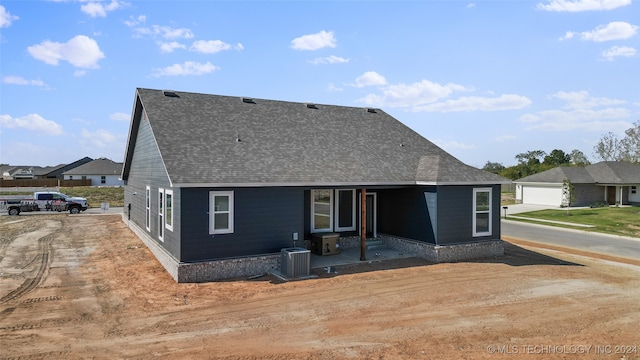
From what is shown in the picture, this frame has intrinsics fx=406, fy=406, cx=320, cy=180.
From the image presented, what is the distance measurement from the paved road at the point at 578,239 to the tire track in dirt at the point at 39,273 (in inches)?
933

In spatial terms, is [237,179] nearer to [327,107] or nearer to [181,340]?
[181,340]

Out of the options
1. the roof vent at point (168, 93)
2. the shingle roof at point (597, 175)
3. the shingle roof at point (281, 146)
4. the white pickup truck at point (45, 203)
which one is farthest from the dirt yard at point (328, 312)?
the shingle roof at point (597, 175)

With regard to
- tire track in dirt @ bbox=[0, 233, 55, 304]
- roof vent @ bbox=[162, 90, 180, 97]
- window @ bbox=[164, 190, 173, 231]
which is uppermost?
roof vent @ bbox=[162, 90, 180, 97]

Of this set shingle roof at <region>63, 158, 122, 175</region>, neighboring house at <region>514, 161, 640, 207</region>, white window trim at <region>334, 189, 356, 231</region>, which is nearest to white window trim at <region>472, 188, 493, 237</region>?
white window trim at <region>334, 189, 356, 231</region>

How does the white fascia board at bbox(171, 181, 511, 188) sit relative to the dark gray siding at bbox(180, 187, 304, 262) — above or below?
above

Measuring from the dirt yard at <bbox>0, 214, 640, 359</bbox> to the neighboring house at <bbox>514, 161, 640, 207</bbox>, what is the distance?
3044cm

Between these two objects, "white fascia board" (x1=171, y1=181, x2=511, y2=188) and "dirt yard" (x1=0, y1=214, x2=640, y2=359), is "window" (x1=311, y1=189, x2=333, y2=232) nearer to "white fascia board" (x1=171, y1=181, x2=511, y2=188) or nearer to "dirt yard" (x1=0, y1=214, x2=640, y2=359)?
"white fascia board" (x1=171, y1=181, x2=511, y2=188)

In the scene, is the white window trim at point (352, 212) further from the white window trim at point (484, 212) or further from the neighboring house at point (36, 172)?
the neighboring house at point (36, 172)

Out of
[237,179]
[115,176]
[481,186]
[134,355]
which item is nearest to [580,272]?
[481,186]

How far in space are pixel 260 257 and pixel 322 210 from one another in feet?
15.4

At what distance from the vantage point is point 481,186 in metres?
17.4

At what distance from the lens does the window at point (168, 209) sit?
14.2 meters

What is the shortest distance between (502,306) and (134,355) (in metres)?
9.01

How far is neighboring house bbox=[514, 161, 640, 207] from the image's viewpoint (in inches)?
1694
